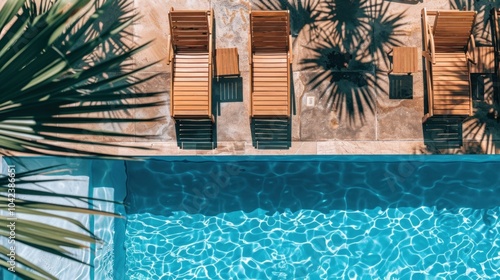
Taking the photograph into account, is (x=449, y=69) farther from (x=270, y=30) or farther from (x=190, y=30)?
(x=190, y=30)

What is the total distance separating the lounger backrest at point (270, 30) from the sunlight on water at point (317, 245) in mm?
3477

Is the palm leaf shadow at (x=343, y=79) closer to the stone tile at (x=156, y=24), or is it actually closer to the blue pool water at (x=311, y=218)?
the blue pool water at (x=311, y=218)

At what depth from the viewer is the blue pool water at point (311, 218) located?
37.8 feet

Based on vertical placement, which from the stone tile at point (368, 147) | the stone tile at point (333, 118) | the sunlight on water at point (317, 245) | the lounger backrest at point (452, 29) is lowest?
the sunlight on water at point (317, 245)

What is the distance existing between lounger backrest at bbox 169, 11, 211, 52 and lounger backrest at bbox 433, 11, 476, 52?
14.6 feet

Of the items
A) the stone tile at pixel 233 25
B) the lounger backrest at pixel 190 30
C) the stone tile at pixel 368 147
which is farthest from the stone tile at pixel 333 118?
the lounger backrest at pixel 190 30

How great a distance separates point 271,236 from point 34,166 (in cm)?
497

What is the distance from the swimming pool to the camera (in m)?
11.5

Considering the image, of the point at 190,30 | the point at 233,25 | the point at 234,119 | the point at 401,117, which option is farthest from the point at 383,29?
the point at 190,30

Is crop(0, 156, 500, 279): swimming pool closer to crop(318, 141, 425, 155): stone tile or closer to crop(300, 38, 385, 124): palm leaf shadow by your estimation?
crop(318, 141, 425, 155): stone tile

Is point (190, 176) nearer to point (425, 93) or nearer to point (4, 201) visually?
point (425, 93)

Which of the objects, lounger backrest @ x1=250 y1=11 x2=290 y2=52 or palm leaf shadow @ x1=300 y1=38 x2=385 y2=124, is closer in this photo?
lounger backrest @ x1=250 y1=11 x2=290 y2=52

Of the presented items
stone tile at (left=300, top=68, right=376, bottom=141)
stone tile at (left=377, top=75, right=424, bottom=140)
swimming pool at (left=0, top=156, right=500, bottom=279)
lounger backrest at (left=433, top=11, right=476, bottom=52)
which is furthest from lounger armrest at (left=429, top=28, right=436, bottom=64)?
swimming pool at (left=0, top=156, right=500, bottom=279)

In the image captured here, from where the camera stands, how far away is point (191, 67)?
10.8m
